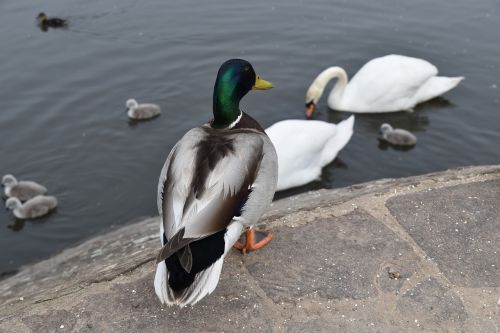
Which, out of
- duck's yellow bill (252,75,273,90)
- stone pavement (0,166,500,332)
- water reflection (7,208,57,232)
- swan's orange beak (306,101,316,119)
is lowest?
water reflection (7,208,57,232)

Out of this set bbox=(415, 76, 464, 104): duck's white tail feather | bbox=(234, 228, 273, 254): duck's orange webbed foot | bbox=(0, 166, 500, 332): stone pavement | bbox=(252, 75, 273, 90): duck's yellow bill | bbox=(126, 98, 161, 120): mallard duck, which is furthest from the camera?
bbox=(415, 76, 464, 104): duck's white tail feather

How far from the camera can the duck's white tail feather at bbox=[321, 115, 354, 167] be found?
771 cm

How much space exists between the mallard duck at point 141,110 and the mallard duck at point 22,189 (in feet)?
6.24

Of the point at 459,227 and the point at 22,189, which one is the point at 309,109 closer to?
the point at 22,189

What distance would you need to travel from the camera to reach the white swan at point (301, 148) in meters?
7.06

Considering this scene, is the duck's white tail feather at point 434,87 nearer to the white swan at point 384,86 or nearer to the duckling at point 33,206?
the white swan at point 384,86

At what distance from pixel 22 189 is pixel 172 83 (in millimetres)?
3467

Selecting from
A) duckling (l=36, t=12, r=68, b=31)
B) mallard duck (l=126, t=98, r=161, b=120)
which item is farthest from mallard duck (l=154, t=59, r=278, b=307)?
duckling (l=36, t=12, r=68, b=31)

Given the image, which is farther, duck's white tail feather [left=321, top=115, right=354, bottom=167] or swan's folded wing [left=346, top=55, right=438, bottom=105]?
swan's folded wing [left=346, top=55, right=438, bottom=105]

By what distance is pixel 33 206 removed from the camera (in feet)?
22.9

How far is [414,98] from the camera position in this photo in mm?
9461

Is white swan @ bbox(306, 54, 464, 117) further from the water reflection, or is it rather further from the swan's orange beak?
the water reflection

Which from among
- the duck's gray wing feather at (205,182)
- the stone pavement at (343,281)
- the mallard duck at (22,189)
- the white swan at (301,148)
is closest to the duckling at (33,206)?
the mallard duck at (22,189)

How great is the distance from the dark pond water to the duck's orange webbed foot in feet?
10.8
